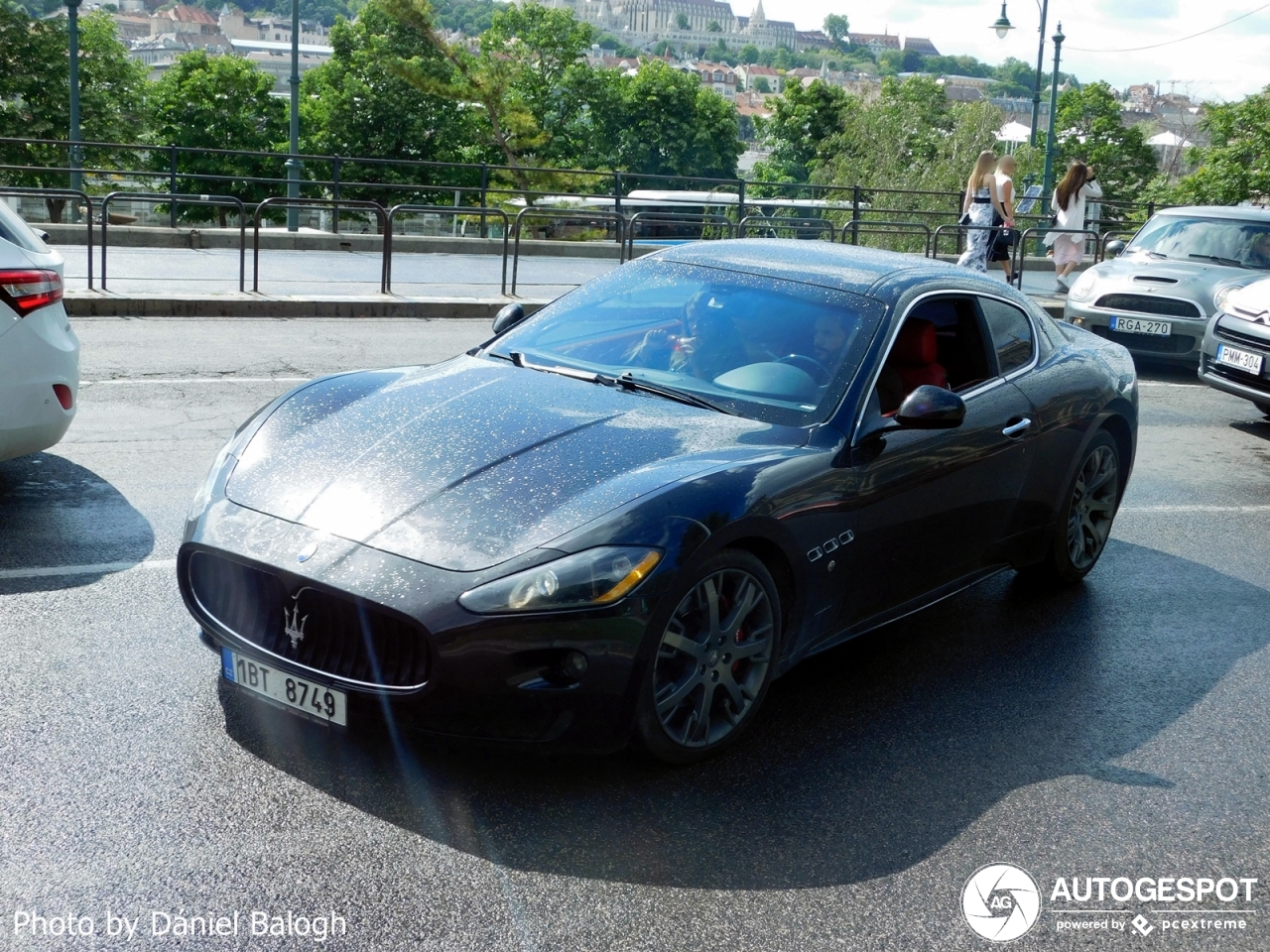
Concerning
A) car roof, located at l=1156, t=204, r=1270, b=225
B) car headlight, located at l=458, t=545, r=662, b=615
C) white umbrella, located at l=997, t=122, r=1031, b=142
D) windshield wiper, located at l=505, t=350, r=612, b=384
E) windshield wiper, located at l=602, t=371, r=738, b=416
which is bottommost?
car headlight, located at l=458, t=545, r=662, b=615

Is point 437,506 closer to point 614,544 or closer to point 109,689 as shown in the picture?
point 614,544

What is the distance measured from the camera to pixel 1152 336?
13938mm

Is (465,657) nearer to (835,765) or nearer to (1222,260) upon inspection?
(835,765)

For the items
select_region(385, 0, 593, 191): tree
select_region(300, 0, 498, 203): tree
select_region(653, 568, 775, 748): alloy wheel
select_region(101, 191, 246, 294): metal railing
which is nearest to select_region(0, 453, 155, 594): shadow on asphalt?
select_region(653, 568, 775, 748): alloy wheel

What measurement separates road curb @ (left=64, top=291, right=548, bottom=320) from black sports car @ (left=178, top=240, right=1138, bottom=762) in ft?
23.6

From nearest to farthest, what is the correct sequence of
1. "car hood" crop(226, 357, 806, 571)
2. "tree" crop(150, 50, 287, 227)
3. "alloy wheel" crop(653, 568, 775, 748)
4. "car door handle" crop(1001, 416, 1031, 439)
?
"car hood" crop(226, 357, 806, 571), "alloy wheel" crop(653, 568, 775, 748), "car door handle" crop(1001, 416, 1031, 439), "tree" crop(150, 50, 287, 227)

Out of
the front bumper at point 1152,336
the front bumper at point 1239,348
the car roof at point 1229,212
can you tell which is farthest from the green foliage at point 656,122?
the front bumper at point 1239,348

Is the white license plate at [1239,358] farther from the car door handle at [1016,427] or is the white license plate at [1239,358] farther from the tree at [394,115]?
the tree at [394,115]

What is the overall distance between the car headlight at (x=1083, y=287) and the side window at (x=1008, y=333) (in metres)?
→ 9.06

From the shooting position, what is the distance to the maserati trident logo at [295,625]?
3902 mm

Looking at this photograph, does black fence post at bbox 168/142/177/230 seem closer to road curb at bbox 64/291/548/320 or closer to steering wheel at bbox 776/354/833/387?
road curb at bbox 64/291/548/320

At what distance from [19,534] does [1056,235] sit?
17258mm

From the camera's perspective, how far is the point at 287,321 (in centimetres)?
1407

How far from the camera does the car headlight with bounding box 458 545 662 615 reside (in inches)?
146
